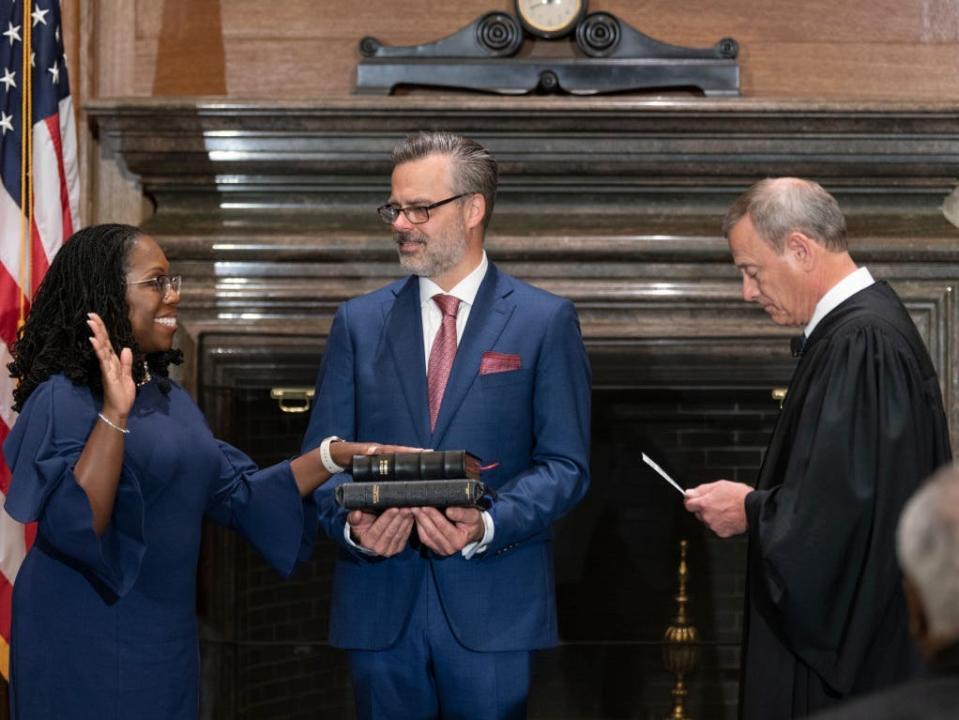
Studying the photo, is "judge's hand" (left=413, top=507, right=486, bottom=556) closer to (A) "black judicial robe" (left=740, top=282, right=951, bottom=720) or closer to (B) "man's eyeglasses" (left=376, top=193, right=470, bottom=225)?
(A) "black judicial robe" (left=740, top=282, right=951, bottom=720)

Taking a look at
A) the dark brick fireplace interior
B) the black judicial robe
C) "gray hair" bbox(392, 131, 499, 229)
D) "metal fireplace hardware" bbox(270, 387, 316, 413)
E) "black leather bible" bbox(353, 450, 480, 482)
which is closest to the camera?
the black judicial robe

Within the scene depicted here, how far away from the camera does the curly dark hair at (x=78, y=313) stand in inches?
128

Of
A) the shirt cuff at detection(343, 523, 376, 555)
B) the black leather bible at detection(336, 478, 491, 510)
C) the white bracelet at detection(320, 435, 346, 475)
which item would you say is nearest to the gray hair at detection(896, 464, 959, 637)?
the black leather bible at detection(336, 478, 491, 510)

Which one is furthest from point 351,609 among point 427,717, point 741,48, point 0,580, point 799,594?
point 741,48

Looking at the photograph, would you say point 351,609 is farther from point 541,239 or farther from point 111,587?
point 541,239

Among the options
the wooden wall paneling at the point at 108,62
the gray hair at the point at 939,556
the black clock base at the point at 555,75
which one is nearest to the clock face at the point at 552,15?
the black clock base at the point at 555,75

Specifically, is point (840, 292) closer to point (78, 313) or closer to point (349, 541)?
point (349, 541)

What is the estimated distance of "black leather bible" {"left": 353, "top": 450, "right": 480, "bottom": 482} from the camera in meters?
3.11

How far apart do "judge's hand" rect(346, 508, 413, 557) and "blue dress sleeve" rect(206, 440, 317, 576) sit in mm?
416

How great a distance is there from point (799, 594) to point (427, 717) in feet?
2.98

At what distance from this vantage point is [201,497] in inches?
134

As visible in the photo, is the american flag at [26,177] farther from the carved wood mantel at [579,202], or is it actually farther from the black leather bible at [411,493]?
the black leather bible at [411,493]

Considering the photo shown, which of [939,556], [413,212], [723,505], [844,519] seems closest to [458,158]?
[413,212]

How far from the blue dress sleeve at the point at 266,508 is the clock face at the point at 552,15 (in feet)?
6.38
